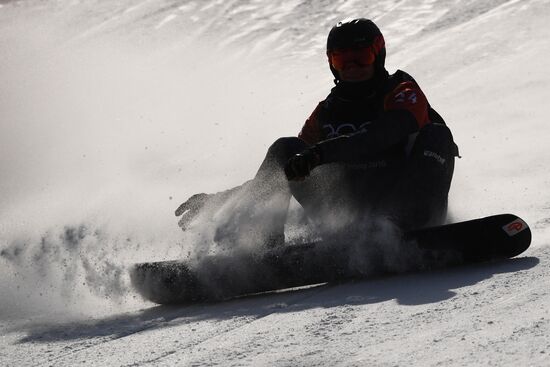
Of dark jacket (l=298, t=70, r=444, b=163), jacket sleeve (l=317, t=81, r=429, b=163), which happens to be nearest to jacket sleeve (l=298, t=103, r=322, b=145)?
dark jacket (l=298, t=70, r=444, b=163)

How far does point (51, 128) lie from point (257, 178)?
23.3 ft

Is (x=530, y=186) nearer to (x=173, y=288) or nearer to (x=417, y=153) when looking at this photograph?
(x=417, y=153)

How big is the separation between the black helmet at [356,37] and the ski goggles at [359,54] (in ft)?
0.04

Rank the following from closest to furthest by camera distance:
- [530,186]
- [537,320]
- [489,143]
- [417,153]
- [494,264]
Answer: [537,320] → [494,264] → [417,153] → [530,186] → [489,143]

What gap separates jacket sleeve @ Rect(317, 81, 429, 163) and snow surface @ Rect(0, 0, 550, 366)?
0.66 meters

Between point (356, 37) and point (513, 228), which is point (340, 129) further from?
point (513, 228)

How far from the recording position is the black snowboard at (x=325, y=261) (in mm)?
4680

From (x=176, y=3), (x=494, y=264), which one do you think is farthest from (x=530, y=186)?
(x=176, y=3)

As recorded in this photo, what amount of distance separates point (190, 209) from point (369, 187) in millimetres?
975

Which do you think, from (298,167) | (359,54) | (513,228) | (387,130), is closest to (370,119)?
(359,54)

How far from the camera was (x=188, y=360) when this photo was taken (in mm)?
3643

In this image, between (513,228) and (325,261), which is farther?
(325,261)

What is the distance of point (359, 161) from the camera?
5.51 meters

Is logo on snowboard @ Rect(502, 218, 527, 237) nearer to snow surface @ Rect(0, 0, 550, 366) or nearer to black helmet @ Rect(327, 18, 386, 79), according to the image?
snow surface @ Rect(0, 0, 550, 366)
